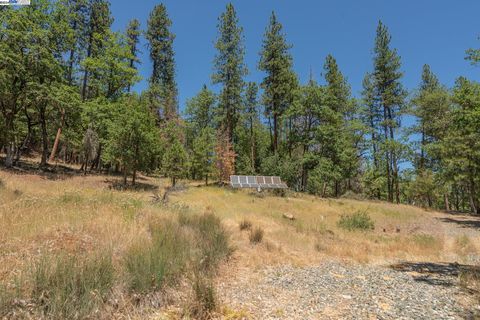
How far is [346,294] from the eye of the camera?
4.84 meters

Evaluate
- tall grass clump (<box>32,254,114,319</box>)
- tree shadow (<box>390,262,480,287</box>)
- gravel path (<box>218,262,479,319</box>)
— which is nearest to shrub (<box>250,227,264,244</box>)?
gravel path (<box>218,262,479,319</box>)

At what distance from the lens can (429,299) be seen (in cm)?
464

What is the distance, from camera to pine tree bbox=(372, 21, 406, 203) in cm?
2875

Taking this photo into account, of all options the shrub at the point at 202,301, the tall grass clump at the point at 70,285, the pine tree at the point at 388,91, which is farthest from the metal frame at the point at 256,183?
the tall grass clump at the point at 70,285

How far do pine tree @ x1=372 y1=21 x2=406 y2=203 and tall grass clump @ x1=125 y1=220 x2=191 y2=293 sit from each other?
28.5 metres

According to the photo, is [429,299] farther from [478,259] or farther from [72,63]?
[72,63]

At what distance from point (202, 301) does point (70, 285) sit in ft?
5.47

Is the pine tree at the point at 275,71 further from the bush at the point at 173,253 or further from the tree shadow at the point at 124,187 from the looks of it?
the bush at the point at 173,253

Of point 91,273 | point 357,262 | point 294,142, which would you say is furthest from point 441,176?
point 91,273

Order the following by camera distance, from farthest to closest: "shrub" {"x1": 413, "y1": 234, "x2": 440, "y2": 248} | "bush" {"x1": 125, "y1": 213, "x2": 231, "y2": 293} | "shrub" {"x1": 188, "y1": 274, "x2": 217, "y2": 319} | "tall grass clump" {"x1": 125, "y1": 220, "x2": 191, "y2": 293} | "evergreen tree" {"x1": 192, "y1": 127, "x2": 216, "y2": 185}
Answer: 1. "evergreen tree" {"x1": 192, "y1": 127, "x2": 216, "y2": 185}
2. "shrub" {"x1": 413, "y1": 234, "x2": 440, "y2": 248}
3. "bush" {"x1": 125, "y1": 213, "x2": 231, "y2": 293}
4. "tall grass clump" {"x1": 125, "y1": 220, "x2": 191, "y2": 293}
5. "shrub" {"x1": 188, "y1": 274, "x2": 217, "y2": 319}

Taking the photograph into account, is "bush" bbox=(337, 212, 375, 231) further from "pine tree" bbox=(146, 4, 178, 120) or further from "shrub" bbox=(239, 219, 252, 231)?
"pine tree" bbox=(146, 4, 178, 120)

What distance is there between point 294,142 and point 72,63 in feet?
81.2

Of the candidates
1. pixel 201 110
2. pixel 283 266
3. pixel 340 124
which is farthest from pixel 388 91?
pixel 283 266

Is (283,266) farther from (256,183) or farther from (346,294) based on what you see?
(256,183)
